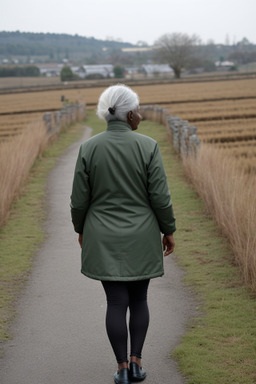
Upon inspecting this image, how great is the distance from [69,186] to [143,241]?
29.0ft

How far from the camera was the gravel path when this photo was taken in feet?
13.8

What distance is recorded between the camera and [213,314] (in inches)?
207

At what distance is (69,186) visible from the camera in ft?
41.0

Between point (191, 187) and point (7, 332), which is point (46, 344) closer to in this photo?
point (7, 332)

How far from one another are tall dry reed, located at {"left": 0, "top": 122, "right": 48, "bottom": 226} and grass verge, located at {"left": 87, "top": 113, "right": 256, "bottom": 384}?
8.58 feet

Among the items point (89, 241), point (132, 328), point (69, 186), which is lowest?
point (69, 186)

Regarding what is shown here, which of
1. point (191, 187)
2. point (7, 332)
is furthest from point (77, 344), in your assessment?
point (191, 187)

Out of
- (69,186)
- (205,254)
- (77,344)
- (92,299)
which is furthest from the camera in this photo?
(69,186)

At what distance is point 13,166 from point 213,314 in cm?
677

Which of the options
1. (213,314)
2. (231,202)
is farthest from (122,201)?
(231,202)

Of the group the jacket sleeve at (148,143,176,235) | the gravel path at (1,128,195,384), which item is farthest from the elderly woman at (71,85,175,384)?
the gravel path at (1,128,195,384)

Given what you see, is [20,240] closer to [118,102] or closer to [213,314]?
[213,314]

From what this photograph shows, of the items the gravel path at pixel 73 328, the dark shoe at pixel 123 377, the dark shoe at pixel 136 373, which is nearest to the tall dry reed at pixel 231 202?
the gravel path at pixel 73 328

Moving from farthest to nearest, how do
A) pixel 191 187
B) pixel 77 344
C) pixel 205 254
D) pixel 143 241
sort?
pixel 191 187 → pixel 205 254 → pixel 77 344 → pixel 143 241
